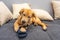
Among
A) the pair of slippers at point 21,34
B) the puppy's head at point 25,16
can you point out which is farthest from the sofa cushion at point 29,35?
the puppy's head at point 25,16

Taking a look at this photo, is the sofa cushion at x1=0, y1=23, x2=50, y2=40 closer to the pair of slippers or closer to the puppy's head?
the pair of slippers

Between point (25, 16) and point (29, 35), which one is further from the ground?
point (25, 16)

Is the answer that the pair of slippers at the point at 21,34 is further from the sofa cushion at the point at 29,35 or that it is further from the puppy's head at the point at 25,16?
the puppy's head at the point at 25,16

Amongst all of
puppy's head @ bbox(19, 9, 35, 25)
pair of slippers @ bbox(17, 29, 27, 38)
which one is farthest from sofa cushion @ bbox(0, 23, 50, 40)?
puppy's head @ bbox(19, 9, 35, 25)

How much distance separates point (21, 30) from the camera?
1654 millimetres

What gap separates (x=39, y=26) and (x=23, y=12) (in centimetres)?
34

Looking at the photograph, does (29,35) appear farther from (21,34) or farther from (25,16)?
(25,16)

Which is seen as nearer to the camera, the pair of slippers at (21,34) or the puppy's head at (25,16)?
the pair of slippers at (21,34)

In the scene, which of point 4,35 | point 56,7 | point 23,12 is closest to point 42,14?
point 56,7

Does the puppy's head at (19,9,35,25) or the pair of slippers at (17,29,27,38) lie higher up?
the puppy's head at (19,9,35,25)

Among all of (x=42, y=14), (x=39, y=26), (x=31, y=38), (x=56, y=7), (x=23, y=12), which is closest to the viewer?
(x=31, y=38)

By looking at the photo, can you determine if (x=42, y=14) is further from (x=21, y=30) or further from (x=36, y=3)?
(x=21, y=30)

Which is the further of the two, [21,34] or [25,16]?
[25,16]

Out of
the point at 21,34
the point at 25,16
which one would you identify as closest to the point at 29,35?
the point at 21,34
